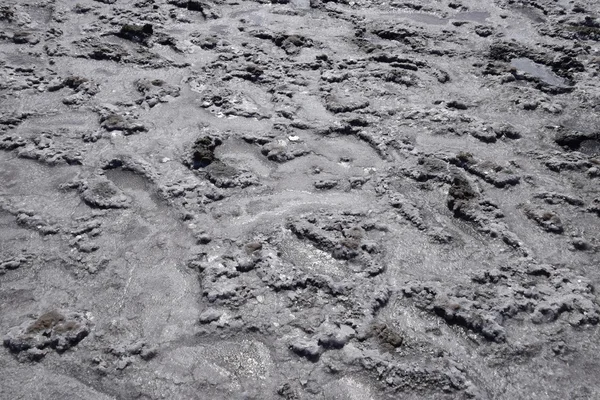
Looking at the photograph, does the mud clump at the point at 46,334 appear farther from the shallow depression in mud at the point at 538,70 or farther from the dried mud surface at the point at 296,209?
the shallow depression in mud at the point at 538,70

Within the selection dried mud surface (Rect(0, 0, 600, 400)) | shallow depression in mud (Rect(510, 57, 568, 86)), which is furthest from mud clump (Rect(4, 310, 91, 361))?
shallow depression in mud (Rect(510, 57, 568, 86))

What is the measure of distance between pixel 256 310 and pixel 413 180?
1332 mm

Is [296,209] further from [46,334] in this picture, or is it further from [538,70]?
[538,70]

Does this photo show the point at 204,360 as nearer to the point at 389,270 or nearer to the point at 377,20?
the point at 389,270

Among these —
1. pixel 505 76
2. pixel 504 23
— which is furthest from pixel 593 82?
pixel 504 23

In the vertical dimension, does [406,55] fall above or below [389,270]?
above

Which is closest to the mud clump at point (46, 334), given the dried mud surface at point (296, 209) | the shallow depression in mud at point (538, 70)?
the dried mud surface at point (296, 209)

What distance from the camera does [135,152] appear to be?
11.0 ft

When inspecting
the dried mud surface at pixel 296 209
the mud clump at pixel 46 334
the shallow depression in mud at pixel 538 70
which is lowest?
the mud clump at pixel 46 334

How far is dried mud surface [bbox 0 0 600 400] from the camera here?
7.42 ft

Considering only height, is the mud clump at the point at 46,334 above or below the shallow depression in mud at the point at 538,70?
below

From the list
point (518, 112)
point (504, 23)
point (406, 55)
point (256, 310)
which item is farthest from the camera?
point (504, 23)

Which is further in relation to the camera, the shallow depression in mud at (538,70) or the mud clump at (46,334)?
the shallow depression in mud at (538,70)

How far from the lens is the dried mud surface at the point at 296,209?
89.0 inches
